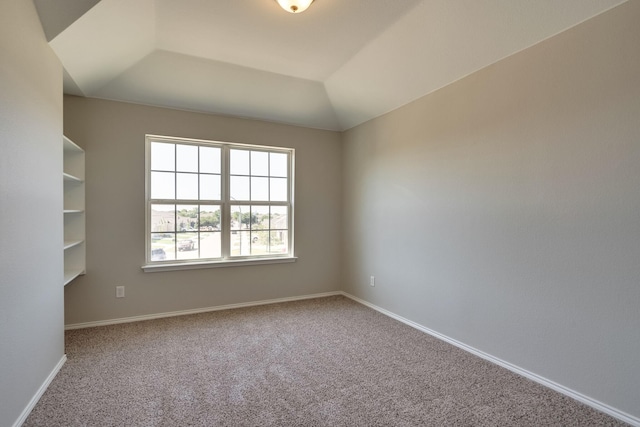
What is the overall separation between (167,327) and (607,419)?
3554 millimetres

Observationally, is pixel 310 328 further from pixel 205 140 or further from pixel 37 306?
pixel 205 140

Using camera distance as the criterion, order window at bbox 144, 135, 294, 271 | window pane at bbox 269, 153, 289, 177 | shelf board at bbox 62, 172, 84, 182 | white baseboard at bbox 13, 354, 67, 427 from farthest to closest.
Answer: window pane at bbox 269, 153, 289, 177
window at bbox 144, 135, 294, 271
shelf board at bbox 62, 172, 84, 182
white baseboard at bbox 13, 354, 67, 427

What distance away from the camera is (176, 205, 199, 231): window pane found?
142 inches

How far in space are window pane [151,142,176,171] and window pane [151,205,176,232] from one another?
461 millimetres

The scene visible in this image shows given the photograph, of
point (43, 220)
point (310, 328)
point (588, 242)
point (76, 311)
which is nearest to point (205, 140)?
point (43, 220)

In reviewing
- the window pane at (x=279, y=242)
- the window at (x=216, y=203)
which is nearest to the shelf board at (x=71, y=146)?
the window at (x=216, y=203)

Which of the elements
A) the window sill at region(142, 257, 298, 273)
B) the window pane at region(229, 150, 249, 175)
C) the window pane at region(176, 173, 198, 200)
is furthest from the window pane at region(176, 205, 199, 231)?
the window pane at region(229, 150, 249, 175)

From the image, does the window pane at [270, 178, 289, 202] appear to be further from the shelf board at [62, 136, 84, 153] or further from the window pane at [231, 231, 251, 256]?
the shelf board at [62, 136, 84, 153]

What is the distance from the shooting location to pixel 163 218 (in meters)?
3.54

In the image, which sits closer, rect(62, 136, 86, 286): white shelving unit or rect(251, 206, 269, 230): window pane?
rect(62, 136, 86, 286): white shelving unit

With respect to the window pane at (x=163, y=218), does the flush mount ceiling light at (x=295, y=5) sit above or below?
above

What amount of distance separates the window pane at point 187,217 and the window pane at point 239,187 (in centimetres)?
49

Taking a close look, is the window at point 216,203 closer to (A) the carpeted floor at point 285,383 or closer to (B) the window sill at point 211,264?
(B) the window sill at point 211,264

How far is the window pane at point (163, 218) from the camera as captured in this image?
11.5ft
